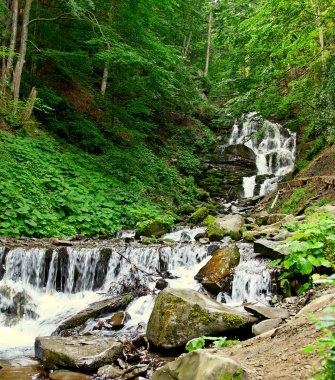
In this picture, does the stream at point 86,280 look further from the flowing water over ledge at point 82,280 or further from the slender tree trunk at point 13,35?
the slender tree trunk at point 13,35

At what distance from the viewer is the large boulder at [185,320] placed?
500cm

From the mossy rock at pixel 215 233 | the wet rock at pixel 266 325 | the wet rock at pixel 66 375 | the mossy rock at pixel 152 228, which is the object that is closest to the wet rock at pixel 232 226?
the mossy rock at pixel 215 233

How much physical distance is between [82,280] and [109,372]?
146 inches

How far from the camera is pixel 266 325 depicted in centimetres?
467

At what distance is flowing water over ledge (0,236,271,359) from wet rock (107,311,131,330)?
118 millimetres

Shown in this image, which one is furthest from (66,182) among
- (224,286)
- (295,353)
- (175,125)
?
(175,125)

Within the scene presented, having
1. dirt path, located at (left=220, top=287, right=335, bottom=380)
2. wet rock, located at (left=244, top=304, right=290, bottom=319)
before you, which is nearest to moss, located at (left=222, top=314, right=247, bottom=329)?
wet rock, located at (left=244, top=304, right=290, bottom=319)

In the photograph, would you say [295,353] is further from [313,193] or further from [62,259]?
[313,193]

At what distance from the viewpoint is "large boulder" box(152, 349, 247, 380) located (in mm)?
2500

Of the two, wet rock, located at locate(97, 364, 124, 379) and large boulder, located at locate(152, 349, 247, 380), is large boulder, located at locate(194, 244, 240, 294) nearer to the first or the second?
wet rock, located at locate(97, 364, 124, 379)

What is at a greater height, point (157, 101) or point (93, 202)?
point (157, 101)

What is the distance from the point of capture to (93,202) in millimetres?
12430

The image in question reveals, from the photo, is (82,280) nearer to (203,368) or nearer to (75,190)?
(75,190)

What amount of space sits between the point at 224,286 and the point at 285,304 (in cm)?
168
